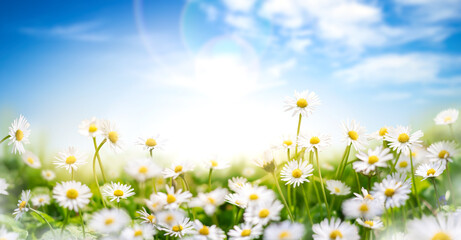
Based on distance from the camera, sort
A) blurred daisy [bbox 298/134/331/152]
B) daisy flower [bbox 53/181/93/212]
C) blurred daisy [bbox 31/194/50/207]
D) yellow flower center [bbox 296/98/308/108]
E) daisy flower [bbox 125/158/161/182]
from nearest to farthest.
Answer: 1. daisy flower [bbox 53/181/93/212]
2. daisy flower [bbox 125/158/161/182]
3. blurred daisy [bbox 298/134/331/152]
4. yellow flower center [bbox 296/98/308/108]
5. blurred daisy [bbox 31/194/50/207]

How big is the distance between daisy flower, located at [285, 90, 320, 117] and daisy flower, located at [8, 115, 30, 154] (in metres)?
0.99

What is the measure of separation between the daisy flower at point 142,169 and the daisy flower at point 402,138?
853mm

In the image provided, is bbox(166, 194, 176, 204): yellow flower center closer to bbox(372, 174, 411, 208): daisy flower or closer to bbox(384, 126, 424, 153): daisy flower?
bbox(372, 174, 411, 208): daisy flower

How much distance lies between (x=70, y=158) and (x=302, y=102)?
3.04ft

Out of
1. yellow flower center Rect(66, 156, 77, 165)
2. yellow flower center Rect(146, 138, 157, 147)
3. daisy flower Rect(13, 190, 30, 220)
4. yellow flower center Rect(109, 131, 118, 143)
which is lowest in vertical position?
daisy flower Rect(13, 190, 30, 220)

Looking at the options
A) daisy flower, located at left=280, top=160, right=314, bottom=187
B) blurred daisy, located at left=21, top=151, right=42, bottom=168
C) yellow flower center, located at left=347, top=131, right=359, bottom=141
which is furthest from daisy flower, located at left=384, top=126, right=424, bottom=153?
blurred daisy, located at left=21, top=151, right=42, bottom=168

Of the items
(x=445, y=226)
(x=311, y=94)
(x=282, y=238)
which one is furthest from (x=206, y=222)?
(x=445, y=226)

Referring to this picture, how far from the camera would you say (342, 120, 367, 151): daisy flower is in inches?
58.1

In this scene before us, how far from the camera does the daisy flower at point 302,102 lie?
1577 millimetres

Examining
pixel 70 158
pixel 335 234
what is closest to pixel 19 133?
pixel 70 158

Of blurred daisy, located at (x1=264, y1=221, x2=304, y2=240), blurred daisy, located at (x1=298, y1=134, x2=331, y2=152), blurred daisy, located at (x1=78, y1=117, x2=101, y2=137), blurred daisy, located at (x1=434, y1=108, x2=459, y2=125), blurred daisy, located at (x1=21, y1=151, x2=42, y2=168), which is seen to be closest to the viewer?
blurred daisy, located at (x1=264, y1=221, x2=304, y2=240)

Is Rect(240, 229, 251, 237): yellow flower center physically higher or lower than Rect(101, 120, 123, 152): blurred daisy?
lower

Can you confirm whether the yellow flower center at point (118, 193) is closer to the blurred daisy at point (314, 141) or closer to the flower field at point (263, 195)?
the flower field at point (263, 195)

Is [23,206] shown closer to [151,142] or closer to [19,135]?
[19,135]
